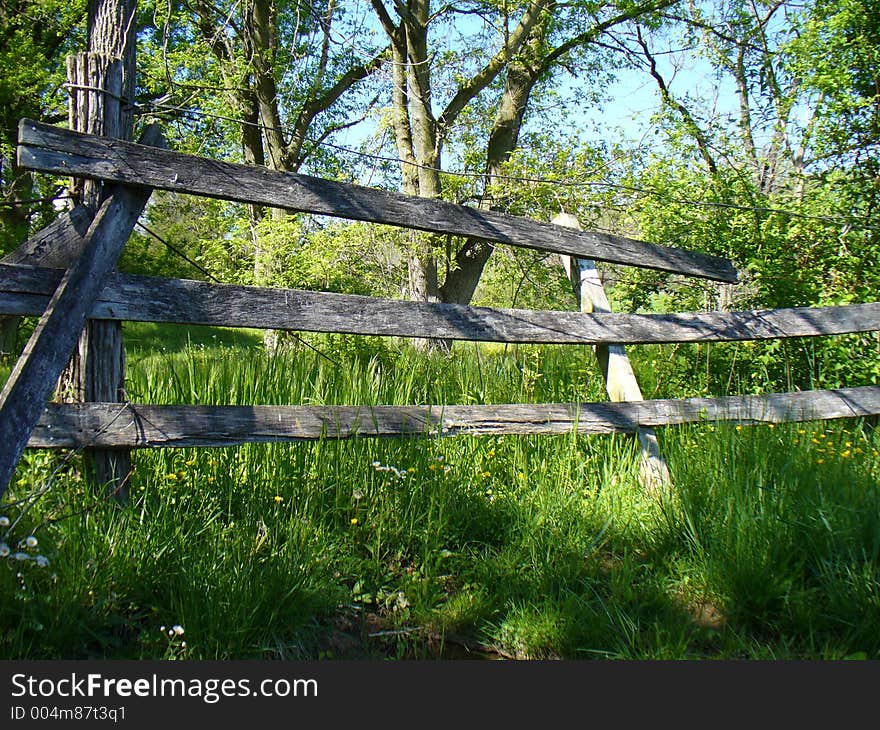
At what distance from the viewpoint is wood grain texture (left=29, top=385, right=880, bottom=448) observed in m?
2.98

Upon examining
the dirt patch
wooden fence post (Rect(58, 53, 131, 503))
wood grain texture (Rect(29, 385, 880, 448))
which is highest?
wooden fence post (Rect(58, 53, 131, 503))

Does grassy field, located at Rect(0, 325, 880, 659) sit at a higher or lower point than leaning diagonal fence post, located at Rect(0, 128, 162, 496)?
lower

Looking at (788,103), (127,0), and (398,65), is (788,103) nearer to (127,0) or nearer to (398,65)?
(398,65)

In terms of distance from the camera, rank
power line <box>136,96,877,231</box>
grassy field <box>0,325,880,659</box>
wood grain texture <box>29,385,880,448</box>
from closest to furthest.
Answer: grassy field <box>0,325,880,659</box>, wood grain texture <box>29,385,880,448</box>, power line <box>136,96,877,231</box>

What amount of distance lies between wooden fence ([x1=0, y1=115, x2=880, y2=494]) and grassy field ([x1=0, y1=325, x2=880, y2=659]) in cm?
19

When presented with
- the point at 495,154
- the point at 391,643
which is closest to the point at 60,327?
the point at 391,643

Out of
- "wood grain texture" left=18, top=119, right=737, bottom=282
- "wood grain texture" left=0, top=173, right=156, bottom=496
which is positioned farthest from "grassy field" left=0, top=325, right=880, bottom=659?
"wood grain texture" left=18, top=119, right=737, bottom=282

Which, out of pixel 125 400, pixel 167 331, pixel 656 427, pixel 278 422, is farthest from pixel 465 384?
pixel 167 331

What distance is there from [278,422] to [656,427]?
2.30 meters

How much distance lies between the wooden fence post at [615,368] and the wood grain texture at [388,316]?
146 millimetres

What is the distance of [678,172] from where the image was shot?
299 inches

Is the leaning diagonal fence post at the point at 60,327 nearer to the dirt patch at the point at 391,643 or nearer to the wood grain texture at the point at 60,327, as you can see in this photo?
the wood grain texture at the point at 60,327

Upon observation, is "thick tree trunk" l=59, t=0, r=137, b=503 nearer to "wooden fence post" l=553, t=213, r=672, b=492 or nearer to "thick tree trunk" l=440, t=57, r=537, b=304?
"wooden fence post" l=553, t=213, r=672, b=492

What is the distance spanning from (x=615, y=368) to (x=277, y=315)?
2163mm
